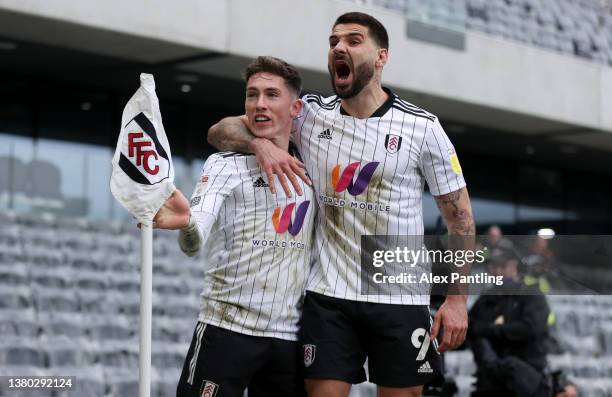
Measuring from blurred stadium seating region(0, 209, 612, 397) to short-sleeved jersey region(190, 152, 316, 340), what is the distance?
3811mm

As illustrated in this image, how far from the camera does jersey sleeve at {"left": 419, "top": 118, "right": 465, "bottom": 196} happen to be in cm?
497

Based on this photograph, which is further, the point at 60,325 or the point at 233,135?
the point at 60,325

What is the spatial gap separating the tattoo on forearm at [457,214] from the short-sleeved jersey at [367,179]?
0.12 feet

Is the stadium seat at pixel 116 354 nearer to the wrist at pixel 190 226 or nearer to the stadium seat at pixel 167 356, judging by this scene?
the stadium seat at pixel 167 356

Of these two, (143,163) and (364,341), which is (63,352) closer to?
(364,341)

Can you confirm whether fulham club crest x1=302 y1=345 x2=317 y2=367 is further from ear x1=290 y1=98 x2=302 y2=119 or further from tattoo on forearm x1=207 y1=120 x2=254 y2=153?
ear x1=290 y1=98 x2=302 y2=119

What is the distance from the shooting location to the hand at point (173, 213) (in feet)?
13.0

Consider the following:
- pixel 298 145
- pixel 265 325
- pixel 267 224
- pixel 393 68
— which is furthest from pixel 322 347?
pixel 393 68

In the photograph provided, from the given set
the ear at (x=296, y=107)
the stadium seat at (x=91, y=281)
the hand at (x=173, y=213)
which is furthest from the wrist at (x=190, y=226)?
the stadium seat at (x=91, y=281)

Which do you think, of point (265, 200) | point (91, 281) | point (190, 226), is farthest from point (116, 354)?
point (190, 226)

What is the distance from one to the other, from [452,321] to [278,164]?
945mm

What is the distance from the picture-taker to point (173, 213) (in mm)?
4020

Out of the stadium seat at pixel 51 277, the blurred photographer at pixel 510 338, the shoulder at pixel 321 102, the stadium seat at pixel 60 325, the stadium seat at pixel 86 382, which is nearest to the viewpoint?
the shoulder at pixel 321 102

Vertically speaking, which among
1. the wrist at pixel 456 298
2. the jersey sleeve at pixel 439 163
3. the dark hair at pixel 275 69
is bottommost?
the wrist at pixel 456 298
